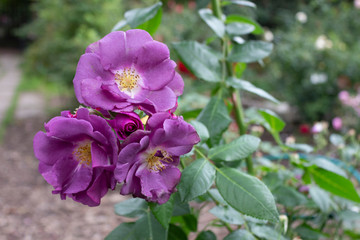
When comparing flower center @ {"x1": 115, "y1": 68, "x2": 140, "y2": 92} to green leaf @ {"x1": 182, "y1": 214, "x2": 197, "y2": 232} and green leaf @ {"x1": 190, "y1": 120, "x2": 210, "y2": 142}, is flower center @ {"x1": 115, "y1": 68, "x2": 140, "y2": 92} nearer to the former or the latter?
green leaf @ {"x1": 190, "y1": 120, "x2": 210, "y2": 142}

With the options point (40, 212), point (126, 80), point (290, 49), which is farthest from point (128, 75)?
point (290, 49)

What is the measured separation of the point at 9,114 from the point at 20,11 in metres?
8.07

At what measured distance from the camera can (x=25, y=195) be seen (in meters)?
2.87

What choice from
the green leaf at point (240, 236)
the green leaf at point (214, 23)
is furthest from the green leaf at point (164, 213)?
the green leaf at point (214, 23)

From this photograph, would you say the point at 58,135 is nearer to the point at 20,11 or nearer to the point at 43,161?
the point at 43,161

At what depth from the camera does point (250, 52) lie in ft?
2.96

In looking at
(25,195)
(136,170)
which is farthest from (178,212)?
(25,195)

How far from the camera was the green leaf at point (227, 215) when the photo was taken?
2.46 ft

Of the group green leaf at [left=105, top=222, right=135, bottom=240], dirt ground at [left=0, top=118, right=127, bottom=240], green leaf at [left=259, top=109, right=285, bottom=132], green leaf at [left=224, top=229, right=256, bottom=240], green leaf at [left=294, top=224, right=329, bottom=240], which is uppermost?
green leaf at [left=259, top=109, right=285, bottom=132]

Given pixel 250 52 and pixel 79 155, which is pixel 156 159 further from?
pixel 250 52

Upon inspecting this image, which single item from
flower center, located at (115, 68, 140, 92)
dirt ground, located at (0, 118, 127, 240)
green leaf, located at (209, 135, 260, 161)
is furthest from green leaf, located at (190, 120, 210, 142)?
dirt ground, located at (0, 118, 127, 240)

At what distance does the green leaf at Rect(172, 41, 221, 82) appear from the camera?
0.85 metres

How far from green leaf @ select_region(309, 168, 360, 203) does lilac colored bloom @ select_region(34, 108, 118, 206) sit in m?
0.53

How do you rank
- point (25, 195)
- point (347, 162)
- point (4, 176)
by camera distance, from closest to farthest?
point (347, 162) → point (25, 195) → point (4, 176)
